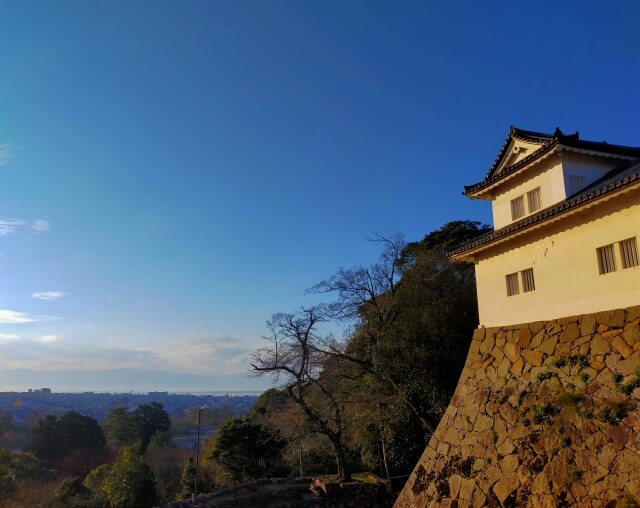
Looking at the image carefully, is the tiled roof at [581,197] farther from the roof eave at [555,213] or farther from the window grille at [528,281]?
the window grille at [528,281]

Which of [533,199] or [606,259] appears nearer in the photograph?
[606,259]

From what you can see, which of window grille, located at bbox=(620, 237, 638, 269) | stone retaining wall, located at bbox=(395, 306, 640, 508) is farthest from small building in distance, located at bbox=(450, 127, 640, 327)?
stone retaining wall, located at bbox=(395, 306, 640, 508)

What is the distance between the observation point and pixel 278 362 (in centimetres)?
1536

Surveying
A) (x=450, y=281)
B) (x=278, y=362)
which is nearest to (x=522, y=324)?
(x=450, y=281)

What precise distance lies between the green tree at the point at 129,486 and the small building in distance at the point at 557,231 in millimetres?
18024

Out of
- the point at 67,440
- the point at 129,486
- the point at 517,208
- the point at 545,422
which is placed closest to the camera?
the point at 545,422

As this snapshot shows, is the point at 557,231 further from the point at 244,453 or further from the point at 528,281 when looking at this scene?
the point at 244,453

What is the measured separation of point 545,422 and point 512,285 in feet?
9.71

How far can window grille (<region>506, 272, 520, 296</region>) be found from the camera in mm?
9616

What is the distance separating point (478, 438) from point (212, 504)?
30.1 ft

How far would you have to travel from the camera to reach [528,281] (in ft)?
30.6

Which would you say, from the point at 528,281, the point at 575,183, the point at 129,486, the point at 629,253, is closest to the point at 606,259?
the point at 629,253

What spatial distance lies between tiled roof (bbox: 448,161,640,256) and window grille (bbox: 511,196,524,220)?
804 mm

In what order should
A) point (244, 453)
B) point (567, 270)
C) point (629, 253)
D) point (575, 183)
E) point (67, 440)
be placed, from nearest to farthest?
point (629, 253) < point (567, 270) < point (575, 183) < point (244, 453) < point (67, 440)
